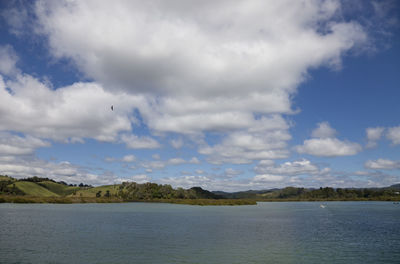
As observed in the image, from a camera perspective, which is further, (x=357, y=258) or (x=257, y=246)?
(x=257, y=246)

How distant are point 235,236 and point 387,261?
1135 inches

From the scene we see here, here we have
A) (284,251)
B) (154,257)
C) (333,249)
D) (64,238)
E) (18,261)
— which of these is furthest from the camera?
(64,238)

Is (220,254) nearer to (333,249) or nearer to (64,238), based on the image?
(333,249)

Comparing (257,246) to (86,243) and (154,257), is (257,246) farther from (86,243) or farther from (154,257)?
(86,243)

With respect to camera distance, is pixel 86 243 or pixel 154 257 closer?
pixel 154 257

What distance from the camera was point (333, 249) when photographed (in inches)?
2096

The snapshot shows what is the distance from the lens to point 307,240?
6294 cm

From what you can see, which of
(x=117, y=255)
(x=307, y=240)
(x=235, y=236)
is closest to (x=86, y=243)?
(x=117, y=255)

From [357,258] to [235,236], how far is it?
2533 cm

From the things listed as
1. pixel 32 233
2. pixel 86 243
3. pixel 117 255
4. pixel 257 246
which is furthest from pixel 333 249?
pixel 32 233

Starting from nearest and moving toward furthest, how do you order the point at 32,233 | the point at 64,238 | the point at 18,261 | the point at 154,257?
the point at 18,261 → the point at 154,257 → the point at 64,238 → the point at 32,233

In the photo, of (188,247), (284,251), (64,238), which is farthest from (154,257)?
(64,238)

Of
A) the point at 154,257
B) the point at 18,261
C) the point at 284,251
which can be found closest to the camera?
the point at 18,261

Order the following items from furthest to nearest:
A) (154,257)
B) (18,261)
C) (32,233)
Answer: (32,233) → (154,257) → (18,261)
